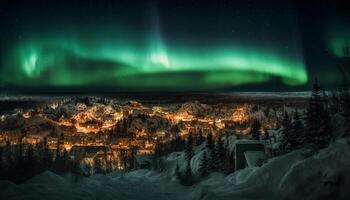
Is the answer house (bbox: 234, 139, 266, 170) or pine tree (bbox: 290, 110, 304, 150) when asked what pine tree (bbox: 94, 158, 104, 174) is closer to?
house (bbox: 234, 139, 266, 170)

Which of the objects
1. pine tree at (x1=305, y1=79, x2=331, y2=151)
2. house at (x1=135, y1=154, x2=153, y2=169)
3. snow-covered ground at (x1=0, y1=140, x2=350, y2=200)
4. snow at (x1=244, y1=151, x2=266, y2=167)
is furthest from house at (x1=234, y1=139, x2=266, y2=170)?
house at (x1=135, y1=154, x2=153, y2=169)

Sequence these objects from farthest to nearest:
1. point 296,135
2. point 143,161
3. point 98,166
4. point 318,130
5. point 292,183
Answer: point 98,166, point 143,161, point 296,135, point 318,130, point 292,183

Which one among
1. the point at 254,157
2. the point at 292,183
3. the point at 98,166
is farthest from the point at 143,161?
the point at 292,183

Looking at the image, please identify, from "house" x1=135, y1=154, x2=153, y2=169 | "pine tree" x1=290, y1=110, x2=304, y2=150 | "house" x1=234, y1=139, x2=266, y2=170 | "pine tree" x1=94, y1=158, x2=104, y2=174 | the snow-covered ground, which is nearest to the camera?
the snow-covered ground

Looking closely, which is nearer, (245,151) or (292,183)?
(292,183)

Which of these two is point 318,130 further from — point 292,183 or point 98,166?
point 98,166

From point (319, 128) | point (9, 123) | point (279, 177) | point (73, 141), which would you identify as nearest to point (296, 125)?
point (319, 128)

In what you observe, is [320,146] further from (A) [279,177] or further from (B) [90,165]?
(B) [90,165]

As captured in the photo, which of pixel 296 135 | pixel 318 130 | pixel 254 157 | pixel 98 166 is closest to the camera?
pixel 318 130

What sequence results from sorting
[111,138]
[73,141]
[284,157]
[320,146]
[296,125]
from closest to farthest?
[284,157], [320,146], [296,125], [73,141], [111,138]

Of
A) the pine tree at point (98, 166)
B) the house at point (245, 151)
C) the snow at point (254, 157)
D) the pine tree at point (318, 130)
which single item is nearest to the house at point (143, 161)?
the pine tree at point (98, 166)

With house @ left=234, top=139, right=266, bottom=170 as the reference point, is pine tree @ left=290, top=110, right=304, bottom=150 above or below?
above
